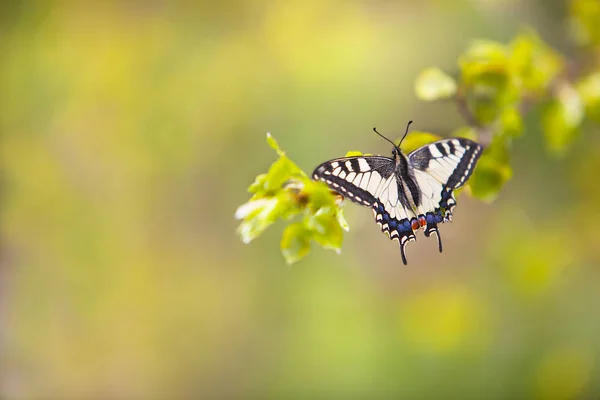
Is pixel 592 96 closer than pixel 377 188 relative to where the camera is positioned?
No

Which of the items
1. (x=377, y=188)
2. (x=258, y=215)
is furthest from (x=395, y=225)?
(x=258, y=215)

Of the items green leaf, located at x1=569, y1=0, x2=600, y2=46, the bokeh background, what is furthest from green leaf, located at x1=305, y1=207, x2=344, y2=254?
the bokeh background

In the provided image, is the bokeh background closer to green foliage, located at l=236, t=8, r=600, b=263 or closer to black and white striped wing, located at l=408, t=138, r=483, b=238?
green foliage, located at l=236, t=8, r=600, b=263

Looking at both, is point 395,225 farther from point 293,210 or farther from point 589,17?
point 589,17

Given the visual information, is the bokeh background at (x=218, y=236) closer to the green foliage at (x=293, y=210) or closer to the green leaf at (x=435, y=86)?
the green leaf at (x=435, y=86)

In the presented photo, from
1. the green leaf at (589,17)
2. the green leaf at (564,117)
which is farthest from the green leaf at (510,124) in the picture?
the green leaf at (589,17)

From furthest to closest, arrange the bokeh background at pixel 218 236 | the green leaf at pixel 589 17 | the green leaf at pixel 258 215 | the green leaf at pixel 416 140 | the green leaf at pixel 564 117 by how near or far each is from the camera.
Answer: the bokeh background at pixel 218 236 < the green leaf at pixel 589 17 < the green leaf at pixel 564 117 < the green leaf at pixel 416 140 < the green leaf at pixel 258 215
